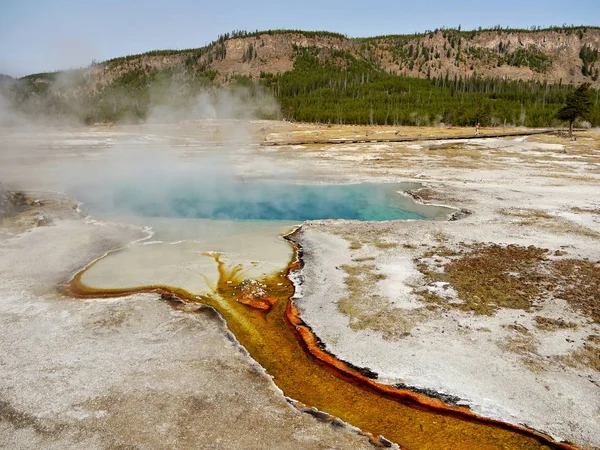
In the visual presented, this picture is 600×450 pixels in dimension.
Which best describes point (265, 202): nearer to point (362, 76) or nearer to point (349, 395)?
point (349, 395)

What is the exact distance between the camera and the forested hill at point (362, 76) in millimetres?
88562

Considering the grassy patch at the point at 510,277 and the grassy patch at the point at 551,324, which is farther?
the grassy patch at the point at 510,277

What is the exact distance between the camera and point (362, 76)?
424 feet

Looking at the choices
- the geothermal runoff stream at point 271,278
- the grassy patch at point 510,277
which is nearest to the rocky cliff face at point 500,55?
the geothermal runoff stream at point 271,278

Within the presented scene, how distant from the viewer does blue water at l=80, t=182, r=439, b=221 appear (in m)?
17.2

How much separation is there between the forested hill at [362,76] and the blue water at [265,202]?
56829 mm

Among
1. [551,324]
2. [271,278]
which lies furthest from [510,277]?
[271,278]

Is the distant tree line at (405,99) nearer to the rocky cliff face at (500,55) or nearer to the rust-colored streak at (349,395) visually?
the rocky cliff face at (500,55)

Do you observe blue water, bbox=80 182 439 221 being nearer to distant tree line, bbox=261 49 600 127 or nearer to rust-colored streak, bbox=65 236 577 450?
rust-colored streak, bbox=65 236 577 450

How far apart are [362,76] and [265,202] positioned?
11956 cm

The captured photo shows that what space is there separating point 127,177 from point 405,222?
18.6 metres

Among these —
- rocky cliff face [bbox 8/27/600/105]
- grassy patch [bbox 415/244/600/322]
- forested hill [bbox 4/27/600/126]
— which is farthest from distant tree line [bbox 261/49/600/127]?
grassy patch [bbox 415/244/600/322]

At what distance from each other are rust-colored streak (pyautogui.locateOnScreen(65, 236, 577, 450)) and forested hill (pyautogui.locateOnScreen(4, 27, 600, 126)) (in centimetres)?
7138

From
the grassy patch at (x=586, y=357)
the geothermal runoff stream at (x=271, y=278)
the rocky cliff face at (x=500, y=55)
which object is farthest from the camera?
the rocky cliff face at (x=500, y=55)
